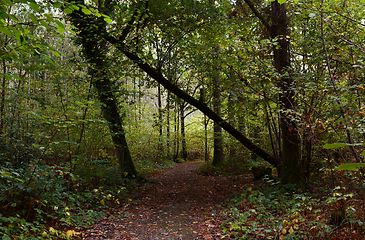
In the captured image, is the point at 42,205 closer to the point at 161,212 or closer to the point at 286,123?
the point at 161,212

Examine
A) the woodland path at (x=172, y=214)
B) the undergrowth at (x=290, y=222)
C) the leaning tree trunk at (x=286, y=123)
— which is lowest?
the woodland path at (x=172, y=214)

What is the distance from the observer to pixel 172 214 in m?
6.43

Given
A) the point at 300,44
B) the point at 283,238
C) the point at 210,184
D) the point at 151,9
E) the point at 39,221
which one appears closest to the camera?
the point at 283,238

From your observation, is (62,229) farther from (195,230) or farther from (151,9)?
(151,9)

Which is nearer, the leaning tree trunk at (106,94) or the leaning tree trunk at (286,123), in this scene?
the leaning tree trunk at (286,123)

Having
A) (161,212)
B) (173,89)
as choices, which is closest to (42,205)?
(161,212)

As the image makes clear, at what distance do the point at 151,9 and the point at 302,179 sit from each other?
23.3 feet

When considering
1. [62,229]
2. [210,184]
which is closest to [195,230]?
[62,229]

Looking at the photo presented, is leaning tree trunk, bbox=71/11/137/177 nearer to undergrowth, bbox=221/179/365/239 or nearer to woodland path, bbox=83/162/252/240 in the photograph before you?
woodland path, bbox=83/162/252/240

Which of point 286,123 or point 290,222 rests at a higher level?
point 286,123

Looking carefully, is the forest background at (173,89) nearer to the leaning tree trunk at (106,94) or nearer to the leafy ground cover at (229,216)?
the leaning tree trunk at (106,94)

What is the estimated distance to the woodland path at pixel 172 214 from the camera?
4973 millimetres

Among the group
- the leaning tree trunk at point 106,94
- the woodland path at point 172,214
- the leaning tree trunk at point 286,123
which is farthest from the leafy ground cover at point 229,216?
the leaning tree trunk at point 106,94

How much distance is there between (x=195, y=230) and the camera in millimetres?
5094
